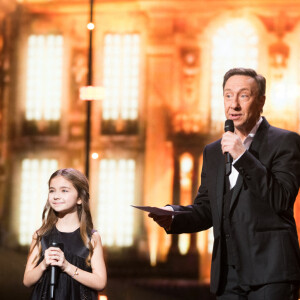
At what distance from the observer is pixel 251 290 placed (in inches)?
78.3

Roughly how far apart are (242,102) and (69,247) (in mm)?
837

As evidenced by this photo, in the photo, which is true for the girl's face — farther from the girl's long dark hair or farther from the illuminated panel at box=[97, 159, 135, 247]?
the illuminated panel at box=[97, 159, 135, 247]

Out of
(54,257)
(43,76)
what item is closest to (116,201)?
(43,76)

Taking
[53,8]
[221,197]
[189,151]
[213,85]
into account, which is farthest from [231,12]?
[221,197]

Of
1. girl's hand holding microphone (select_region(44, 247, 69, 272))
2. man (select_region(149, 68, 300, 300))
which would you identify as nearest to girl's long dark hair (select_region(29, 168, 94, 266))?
girl's hand holding microphone (select_region(44, 247, 69, 272))

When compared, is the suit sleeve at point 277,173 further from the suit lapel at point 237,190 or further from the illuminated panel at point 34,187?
the illuminated panel at point 34,187

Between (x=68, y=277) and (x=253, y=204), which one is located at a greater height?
(x=253, y=204)

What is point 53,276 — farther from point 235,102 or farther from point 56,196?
point 235,102

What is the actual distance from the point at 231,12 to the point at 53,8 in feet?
4.02

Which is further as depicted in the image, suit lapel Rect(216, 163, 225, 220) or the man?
suit lapel Rect(216, 163, 225, 220)

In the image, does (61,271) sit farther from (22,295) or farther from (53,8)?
(53,8)

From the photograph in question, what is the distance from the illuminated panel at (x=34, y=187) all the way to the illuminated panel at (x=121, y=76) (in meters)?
0.53

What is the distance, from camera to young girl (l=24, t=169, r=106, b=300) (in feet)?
7.33

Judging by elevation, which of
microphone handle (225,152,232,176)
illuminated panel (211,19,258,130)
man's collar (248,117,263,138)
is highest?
illuminated panel (211,19,258,130)
